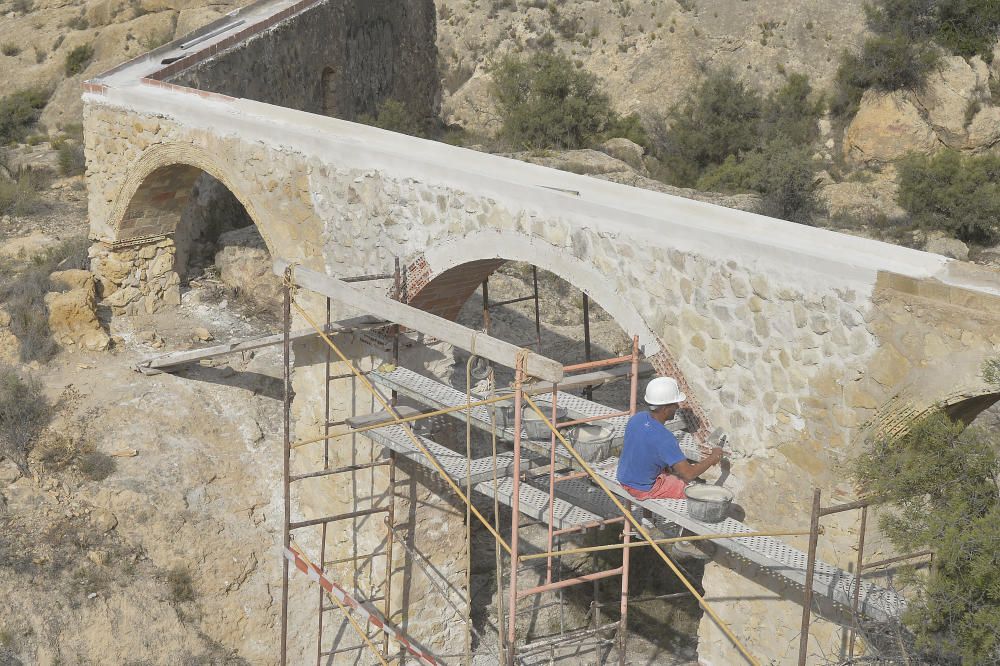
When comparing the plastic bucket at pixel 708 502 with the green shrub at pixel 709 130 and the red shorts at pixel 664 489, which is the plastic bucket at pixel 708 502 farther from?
the green shrub at pixel 709 130

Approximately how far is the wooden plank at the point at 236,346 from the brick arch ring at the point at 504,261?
568mm

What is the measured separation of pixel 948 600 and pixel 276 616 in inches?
261

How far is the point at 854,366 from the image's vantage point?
19.6ft

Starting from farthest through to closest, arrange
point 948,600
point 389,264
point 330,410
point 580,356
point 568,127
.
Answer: point 568,127
point 580,356
point 330,410
point 389,264
point 948,600

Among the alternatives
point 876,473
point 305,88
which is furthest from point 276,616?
point 305,88

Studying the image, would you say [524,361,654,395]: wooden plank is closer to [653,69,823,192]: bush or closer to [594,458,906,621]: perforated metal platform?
[594,458,906,621]: perforated metal platform

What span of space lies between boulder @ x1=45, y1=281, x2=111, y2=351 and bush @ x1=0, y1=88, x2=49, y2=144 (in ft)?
29.4

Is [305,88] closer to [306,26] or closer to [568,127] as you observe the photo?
[306,26]

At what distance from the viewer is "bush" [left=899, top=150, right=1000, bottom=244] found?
1667 cm

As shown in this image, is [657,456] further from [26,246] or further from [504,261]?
[26,246]

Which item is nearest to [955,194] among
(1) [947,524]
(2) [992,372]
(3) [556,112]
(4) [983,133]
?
(4) [983,133]

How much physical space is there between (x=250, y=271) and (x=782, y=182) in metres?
9.55

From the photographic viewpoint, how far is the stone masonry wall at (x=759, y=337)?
575 centimetres

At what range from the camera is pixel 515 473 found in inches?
248
